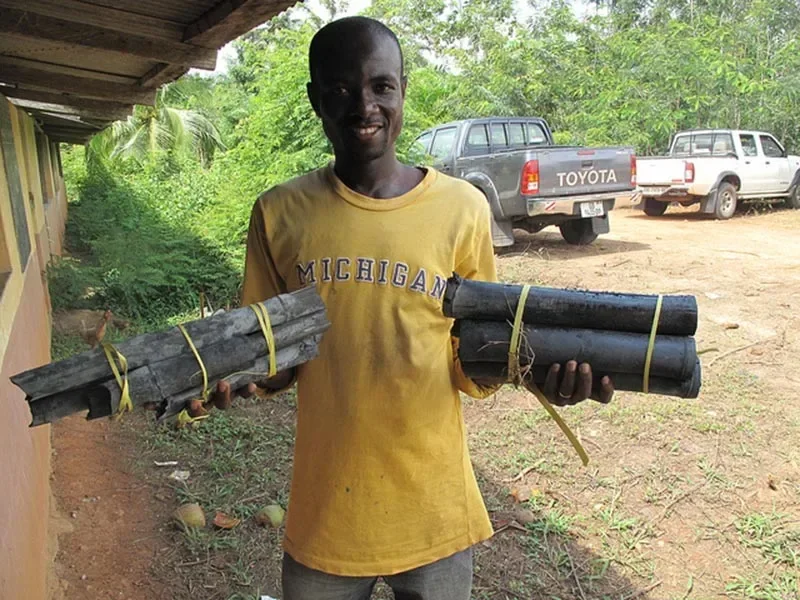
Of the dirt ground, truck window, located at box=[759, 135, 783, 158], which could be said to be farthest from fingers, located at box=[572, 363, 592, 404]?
truck window, located at box=[759, 135, 783, 158]

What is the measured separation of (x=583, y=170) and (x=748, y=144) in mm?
6462

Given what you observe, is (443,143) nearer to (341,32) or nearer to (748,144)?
(748,144)

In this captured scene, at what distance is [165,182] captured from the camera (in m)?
17.0

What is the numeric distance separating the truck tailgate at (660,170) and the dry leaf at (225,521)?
34.9 ft

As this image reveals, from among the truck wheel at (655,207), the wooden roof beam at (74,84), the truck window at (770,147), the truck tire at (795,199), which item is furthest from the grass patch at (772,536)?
the truck tire at (795,199)

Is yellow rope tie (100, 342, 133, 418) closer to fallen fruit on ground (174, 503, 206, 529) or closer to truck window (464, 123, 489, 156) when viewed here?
fallen fruit on ground (174, 503, 206, 529)

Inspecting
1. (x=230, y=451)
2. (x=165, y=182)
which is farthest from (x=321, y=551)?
(x=165, y=182)

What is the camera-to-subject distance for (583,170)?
8719 mm

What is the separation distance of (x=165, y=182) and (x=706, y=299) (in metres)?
14.1

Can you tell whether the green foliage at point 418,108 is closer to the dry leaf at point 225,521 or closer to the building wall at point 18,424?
the building wall at point 18,424

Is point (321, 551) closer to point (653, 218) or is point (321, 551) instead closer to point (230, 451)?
point (230, 451)

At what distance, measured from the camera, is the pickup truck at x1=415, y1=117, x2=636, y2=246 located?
8.55m

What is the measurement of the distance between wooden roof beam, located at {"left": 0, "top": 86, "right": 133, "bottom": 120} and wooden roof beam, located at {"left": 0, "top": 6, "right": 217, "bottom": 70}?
204 cm

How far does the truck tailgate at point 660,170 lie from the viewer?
40.2ft
